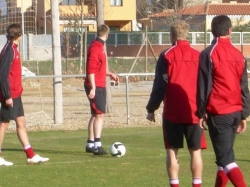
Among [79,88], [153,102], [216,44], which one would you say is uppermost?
[216,44]

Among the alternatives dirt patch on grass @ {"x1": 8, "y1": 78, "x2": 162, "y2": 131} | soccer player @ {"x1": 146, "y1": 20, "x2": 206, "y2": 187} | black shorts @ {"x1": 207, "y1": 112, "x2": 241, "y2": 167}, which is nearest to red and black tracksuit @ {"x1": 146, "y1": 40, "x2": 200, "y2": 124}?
soccer player @ {"x1": 146, "y1": 20, "x2": 206, "y2": 187}

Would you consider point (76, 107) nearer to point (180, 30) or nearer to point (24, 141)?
point (24, 141)

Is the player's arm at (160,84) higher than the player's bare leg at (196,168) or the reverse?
higher

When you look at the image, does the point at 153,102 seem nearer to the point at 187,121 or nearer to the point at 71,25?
the point at 187,121

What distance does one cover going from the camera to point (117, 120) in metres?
18.6

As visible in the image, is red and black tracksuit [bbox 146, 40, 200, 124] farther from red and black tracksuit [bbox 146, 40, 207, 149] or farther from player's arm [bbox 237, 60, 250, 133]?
player's arm [bbox 237, 60, 250, 133]

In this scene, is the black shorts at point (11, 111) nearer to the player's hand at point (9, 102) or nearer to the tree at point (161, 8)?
the player's hand at point (9, 102)

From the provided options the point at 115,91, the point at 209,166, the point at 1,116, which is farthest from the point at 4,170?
the point at 115,91

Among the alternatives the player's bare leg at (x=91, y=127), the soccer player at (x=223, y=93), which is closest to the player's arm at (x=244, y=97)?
the soccer player at (x=223, y=93)

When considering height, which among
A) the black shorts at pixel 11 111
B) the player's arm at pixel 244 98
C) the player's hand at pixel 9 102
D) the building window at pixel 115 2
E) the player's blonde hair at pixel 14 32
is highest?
the building window at pixel 115 2

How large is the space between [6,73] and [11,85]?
37 cm

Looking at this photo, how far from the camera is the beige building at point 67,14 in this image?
99.6 feet

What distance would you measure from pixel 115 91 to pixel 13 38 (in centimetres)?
1744

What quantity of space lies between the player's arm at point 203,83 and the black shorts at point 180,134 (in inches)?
18.6
